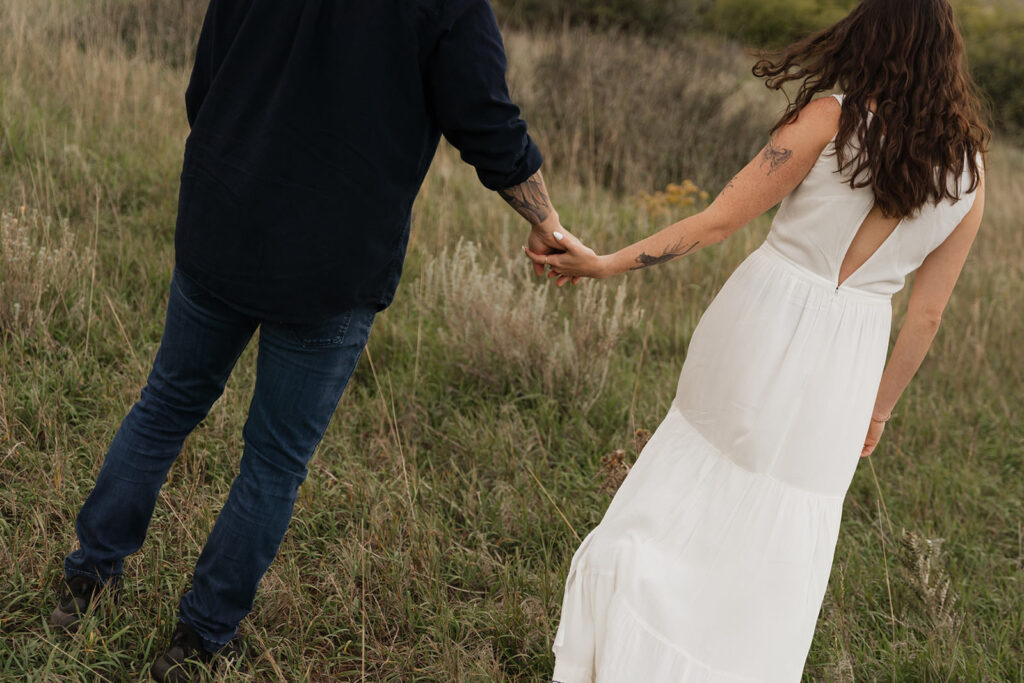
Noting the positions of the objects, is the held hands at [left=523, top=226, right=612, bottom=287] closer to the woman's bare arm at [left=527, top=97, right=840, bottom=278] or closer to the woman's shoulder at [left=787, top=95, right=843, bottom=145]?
the woman's bare arm at [left=527, top=97, right=840, bottom=278]

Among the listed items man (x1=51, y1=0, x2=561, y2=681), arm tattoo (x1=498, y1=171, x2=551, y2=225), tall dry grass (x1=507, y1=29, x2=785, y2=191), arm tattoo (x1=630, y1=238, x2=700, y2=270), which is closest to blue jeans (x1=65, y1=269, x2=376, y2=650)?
man (x1=51, y1=0, x2=561, y2=681)

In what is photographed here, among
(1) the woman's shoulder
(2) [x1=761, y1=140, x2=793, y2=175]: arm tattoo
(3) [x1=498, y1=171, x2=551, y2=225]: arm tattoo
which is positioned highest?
(1) the woman's shoulder

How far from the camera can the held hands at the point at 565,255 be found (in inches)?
91.7

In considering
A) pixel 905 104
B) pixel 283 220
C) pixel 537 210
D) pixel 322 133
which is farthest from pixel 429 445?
pixel 905 104

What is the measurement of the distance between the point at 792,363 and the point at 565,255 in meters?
0.67

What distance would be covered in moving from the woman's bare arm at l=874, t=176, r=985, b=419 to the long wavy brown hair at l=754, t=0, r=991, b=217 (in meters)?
0.16

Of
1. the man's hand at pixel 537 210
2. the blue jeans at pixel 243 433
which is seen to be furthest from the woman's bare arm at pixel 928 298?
the blue jeans at pixel 243 433

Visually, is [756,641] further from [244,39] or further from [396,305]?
[396,305]

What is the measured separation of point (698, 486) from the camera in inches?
84.0

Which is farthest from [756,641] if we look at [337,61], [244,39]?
[244,39]

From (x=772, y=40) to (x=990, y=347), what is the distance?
11623mm

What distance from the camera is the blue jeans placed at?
6.52 ft

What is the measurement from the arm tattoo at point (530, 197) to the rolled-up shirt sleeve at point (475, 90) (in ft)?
0.44

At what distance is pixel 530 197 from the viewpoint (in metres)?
2.12
